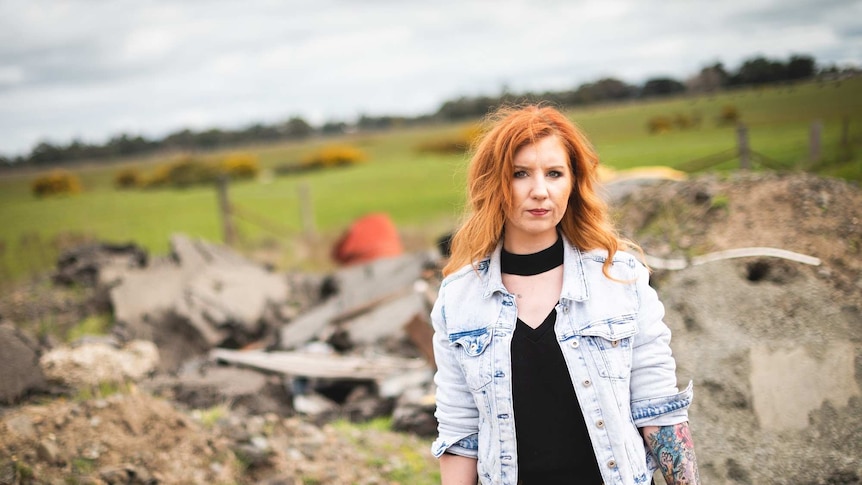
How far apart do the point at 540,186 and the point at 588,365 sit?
62cm

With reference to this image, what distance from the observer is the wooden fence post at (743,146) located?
909 cm

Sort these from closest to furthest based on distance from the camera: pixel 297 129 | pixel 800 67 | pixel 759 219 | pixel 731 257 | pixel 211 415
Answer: pixel 731 257 → pixel 759 219 → pixel 211 415 → pixel 800 67 → pixel 297 129

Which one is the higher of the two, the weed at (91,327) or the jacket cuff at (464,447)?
the jacket cuff at (464,447)

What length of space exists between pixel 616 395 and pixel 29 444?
431cm

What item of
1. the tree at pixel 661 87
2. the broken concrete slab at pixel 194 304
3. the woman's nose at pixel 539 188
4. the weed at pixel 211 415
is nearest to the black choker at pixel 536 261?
the woman's nose at pixel 539 188

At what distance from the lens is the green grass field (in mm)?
7074

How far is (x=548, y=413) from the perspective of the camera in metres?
2.05

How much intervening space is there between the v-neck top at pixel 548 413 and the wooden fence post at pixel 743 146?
27.6ft

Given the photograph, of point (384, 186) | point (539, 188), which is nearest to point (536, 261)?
point (539, 188)

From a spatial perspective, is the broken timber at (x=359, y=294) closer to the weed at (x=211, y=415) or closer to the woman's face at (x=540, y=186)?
the weed at (x=211, y=415)

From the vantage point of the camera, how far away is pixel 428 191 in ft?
96.8

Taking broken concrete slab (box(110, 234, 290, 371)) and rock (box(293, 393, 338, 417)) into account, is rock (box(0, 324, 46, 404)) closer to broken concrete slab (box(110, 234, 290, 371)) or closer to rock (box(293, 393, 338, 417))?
broken concrete slab (box(110, 234, 290, 371))

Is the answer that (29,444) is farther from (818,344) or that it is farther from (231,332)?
(818,344)

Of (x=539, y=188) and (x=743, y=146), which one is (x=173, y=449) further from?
(x=743, y=146)
